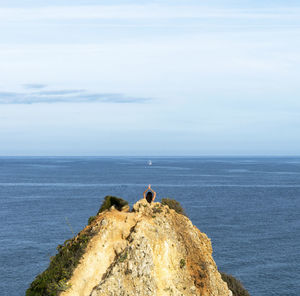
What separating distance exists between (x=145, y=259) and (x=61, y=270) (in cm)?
503

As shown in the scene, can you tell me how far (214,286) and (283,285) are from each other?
141 feet

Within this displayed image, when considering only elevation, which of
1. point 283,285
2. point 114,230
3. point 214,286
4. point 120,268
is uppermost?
point 114,230

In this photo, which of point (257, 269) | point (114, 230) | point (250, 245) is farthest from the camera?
point (250, 245)

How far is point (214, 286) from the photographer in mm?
29250

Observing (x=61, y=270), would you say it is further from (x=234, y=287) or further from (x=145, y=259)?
(x=234, y=287)

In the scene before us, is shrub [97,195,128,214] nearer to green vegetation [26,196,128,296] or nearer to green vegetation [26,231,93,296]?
green vegetation [26,196,128,296]

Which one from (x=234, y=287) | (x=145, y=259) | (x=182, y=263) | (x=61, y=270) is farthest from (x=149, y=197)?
(x=234, y=287)

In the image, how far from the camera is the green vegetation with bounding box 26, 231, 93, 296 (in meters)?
26.0

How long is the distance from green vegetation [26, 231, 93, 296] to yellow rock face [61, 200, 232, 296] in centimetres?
38

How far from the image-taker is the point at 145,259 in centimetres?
2667

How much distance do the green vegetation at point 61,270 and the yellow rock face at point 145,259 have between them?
0.38 metres

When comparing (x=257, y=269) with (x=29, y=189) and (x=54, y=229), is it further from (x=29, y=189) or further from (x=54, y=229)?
(x=29, y=189)

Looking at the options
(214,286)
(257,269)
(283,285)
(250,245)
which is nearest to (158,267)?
(214,286)

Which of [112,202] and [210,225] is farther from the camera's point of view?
[210,225]
